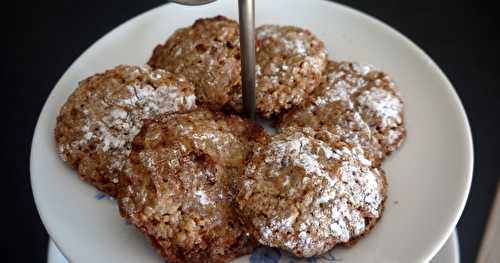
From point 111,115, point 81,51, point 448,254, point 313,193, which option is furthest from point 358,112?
Answer: point 81,51

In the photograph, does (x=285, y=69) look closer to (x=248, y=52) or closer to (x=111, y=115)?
(x=248, y=52)

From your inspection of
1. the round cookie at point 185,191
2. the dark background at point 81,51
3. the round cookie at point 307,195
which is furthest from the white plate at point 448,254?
the round cookie at point 185,191

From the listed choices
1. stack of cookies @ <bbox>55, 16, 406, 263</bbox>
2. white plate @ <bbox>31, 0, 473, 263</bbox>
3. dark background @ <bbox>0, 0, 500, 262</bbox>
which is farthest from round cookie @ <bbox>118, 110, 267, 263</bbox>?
dark background @ <bbox>0, 0, 500, 262</bbox>

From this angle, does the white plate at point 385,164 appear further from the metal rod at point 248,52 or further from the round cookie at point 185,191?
the metal rod at point 248,52
